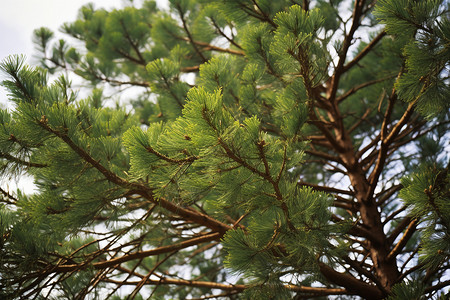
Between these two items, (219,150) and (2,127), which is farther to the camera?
(2,127)

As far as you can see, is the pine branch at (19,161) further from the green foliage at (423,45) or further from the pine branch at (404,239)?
the pine branch at (404,239)

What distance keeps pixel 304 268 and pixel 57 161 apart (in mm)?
1277

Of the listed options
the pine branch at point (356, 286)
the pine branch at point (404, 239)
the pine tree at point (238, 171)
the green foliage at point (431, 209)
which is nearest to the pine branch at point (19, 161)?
the pine tree at point (238, 171)

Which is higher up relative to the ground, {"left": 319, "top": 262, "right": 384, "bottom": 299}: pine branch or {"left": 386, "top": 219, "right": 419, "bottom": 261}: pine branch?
{"left": 386, "top": 219, "right": 419, "bottom": 261}: pine branch

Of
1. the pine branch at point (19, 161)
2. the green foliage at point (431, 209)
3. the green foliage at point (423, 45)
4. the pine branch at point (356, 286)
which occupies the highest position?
the green foliage at point (423, 45)

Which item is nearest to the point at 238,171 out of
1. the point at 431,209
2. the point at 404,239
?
the point at 431,209

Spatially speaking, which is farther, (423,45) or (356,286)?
(356,286)

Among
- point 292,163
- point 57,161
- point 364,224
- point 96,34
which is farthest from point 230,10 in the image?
point 96,34

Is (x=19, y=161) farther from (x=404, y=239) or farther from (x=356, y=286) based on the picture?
(x=404, y=239)

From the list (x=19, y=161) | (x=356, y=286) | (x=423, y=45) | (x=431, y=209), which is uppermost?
(x=423, y=45)

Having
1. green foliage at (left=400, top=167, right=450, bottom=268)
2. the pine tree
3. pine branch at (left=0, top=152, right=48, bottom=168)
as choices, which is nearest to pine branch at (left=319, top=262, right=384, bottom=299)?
the pine tree

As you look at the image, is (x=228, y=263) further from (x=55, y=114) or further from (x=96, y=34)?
(x=96, y=34)

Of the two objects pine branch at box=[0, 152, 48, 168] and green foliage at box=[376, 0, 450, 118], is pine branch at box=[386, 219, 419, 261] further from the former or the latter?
pine branch at box=[0, 152, 48, 168]

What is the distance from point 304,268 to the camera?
178cm
